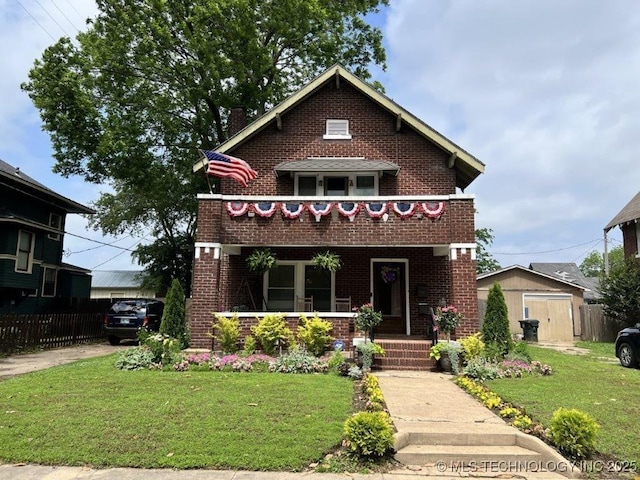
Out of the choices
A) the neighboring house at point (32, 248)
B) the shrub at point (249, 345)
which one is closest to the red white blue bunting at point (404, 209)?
the shrub at point (249, 345)

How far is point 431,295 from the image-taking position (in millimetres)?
14445

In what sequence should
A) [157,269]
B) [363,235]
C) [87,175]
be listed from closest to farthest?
[363,235], [87,175], [157,269]

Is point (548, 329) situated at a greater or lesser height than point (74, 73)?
lesser

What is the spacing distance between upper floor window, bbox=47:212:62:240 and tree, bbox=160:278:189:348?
15.4 metres

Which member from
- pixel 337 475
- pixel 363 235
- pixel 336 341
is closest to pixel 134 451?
pixel 337 475

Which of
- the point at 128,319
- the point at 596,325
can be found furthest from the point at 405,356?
the point at 596,325

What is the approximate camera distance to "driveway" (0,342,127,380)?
1191 centimetres

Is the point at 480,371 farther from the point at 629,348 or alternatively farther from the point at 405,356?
the point at 629,348

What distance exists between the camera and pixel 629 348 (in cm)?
1295

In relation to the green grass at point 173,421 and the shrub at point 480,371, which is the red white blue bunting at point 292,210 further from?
the shrub at point 480,371

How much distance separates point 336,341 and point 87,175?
17455 millimetres

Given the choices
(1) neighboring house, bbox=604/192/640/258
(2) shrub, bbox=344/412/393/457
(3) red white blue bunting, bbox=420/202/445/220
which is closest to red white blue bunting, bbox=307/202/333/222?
(3) red white blue bunting, bbox=420/202/445/220

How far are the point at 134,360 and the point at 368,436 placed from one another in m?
7.22

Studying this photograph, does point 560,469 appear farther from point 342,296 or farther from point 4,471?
point 342,296
